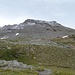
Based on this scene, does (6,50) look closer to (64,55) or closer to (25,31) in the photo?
(64,55)

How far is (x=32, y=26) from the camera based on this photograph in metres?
184

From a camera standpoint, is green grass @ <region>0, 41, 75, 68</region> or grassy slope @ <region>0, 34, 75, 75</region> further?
green grass @ <region>0, 41, 75, 68</region>

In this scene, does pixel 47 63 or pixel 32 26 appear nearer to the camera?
pixel 47 63

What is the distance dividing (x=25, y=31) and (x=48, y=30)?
18.1 m

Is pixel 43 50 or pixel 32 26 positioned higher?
pixel 32 26

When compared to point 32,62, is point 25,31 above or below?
above

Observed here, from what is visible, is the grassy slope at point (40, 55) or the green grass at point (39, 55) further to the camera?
the green grass at point (39, 55)

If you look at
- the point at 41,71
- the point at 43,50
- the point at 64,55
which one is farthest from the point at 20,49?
the point at 41,71

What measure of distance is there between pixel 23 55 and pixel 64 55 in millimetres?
11151

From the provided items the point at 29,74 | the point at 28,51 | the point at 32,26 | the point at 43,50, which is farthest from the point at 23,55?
the point at 32,26

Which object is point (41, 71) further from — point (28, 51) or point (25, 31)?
point (25, 31)

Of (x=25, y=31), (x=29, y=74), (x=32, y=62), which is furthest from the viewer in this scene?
(x=25, y=31)

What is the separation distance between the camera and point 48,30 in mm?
177750

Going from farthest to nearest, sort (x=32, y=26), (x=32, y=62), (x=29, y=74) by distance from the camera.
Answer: (x=32, y=26) → (x=32, y=62) → (x=29, y=74)
